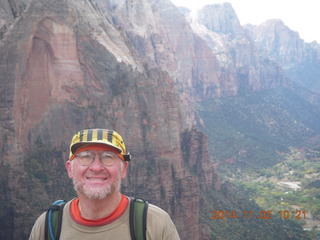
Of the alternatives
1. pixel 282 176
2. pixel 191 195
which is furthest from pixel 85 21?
pixel 282 176

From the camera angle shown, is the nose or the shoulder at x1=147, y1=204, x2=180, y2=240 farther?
the nose

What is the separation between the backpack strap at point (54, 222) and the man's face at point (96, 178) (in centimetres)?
40

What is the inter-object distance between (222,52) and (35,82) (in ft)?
448

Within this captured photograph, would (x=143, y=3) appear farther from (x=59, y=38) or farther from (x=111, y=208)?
(x=111, y=208)

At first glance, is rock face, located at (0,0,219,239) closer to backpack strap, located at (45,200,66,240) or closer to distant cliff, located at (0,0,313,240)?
A: distant cliff, located at (0,0,313,240)

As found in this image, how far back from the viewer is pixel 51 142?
3625 cm

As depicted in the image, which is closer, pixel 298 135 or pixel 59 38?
pixel 59 38

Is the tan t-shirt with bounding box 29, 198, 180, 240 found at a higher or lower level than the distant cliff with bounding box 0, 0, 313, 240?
lower

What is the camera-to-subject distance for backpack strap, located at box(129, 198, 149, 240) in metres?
5.49

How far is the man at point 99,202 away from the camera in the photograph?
219 inches
